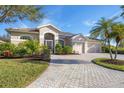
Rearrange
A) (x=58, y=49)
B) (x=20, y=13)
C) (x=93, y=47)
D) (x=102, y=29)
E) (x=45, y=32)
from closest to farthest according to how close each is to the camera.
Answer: (x=20, y=13) → (x=102, y=29) → (x=58, y=49) → (x=45, y=32) → (x=93, y=47)

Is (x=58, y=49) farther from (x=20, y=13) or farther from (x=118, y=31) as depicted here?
(x=20, y=13)

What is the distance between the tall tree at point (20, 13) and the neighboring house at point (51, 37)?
8.61m

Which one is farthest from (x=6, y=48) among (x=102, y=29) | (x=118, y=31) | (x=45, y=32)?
(x=118, y=31)

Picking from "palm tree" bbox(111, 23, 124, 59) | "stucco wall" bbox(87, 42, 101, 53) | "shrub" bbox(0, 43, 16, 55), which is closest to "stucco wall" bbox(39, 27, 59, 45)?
"shrub" bbox(0, 43, 16, 55)

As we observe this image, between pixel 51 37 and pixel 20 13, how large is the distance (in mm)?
12845

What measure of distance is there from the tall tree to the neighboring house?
28.2ft

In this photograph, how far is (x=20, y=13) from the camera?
1201 centimetres

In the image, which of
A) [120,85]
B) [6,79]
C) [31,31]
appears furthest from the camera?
[31,31]

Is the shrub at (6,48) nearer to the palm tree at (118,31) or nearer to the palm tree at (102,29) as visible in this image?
the palm tree at (102,29)

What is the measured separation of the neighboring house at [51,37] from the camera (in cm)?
2248
